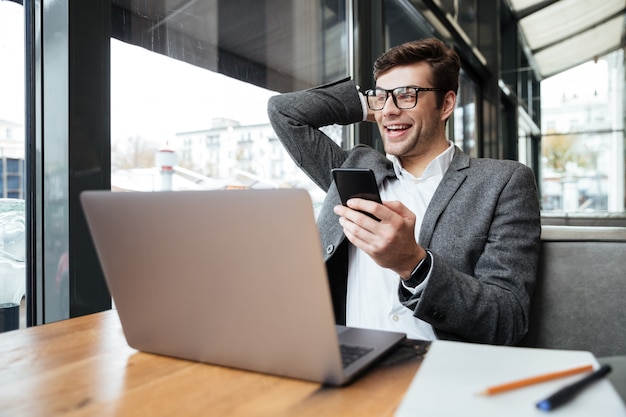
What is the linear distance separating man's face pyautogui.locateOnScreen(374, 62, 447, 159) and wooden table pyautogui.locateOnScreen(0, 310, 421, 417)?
2.51 ft

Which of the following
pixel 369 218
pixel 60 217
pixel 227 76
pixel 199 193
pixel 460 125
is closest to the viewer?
pixel 199 193

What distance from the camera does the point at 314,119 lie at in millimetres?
1494

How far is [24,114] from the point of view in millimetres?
1123

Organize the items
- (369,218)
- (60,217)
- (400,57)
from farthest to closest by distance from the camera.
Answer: (400,57) → (60,217) → (369,218)

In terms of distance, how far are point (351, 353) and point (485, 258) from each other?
22.9 inches

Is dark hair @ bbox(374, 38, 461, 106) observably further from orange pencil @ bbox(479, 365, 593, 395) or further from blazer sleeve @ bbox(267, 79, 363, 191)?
orange pencil @ bbox(479, 365, 593, 395)

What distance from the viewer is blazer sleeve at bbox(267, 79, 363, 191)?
1.48m

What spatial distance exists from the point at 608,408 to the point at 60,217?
3.37ft

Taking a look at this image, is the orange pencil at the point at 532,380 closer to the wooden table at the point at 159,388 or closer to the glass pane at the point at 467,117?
the wooden table at the point at 159,388

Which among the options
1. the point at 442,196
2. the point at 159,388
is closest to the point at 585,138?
the point at 442,196

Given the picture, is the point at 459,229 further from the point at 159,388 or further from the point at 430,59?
the point at 159,388

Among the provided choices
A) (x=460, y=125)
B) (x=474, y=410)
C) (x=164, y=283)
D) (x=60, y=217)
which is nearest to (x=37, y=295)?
(x=60, y=217)

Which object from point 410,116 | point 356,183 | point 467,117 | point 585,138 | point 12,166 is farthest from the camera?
point 585,138

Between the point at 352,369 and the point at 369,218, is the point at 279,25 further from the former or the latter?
the point at 352,369
